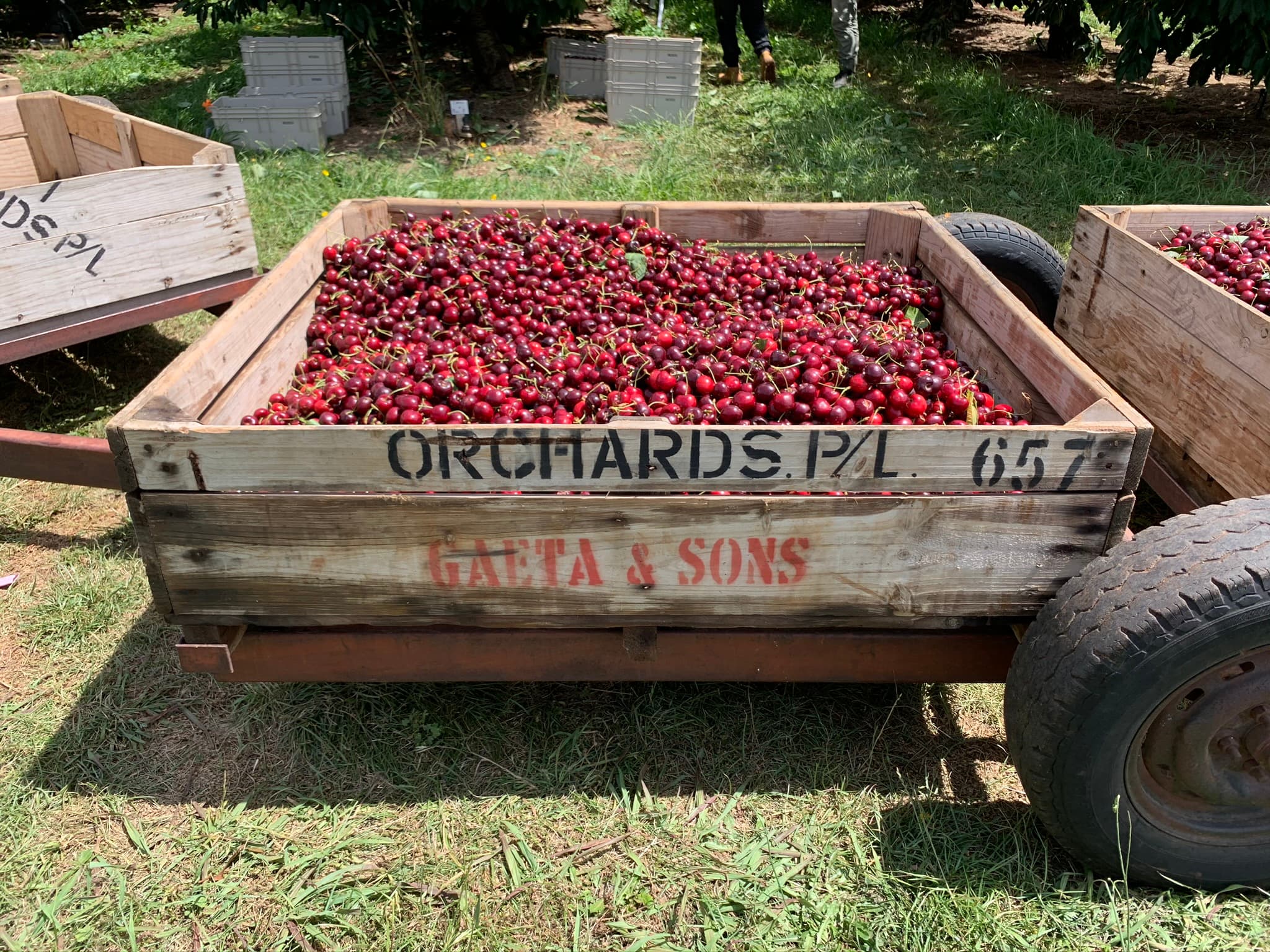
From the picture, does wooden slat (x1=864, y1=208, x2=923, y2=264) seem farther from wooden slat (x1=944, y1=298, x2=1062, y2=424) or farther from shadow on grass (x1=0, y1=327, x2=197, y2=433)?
shadow on grass (x1=0, y1=327, x2=197, y2=433)

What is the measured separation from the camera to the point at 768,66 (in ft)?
34.2

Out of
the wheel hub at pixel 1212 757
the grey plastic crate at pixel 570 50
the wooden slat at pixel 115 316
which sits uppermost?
the grey plastic crate at pixel 570 50

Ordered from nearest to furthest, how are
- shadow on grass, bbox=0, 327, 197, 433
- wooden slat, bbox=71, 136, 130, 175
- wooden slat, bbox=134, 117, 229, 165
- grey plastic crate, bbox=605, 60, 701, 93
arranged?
wooden slat, bbox=134, 117, 229, 165 < shadow on grass, bbox=0, 327, 197, 433 < wooden slat, bbox=71, 136, 130, 175 < grey plastic crate, bbox=605, 60, 701, 93

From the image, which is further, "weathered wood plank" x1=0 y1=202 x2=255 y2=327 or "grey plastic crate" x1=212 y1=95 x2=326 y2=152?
"grey plastic crate" x1=212 y1=95 x2=326 y2=152

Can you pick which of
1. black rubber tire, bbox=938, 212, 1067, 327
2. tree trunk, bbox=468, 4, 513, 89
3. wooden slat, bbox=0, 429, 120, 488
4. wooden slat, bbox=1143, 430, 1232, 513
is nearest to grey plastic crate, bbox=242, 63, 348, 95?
tree trunk, bbox=468, 4, 513, 89

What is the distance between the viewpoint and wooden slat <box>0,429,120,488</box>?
3.23 meters

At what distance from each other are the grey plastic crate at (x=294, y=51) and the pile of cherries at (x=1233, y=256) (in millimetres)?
7966

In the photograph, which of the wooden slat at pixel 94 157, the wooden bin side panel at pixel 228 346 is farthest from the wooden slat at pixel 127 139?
the wooden bin side panel at pixel 228 346

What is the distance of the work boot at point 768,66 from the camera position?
34.0ft

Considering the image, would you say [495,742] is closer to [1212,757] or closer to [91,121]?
[1212,757]

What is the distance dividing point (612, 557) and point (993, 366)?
1.55m

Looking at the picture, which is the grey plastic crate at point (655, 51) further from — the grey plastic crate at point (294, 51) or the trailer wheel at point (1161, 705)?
the trailer wheel at point (1161, 705)

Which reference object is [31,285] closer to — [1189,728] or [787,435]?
[787,435]

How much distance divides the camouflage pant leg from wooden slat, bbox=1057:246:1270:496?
7371 mm
